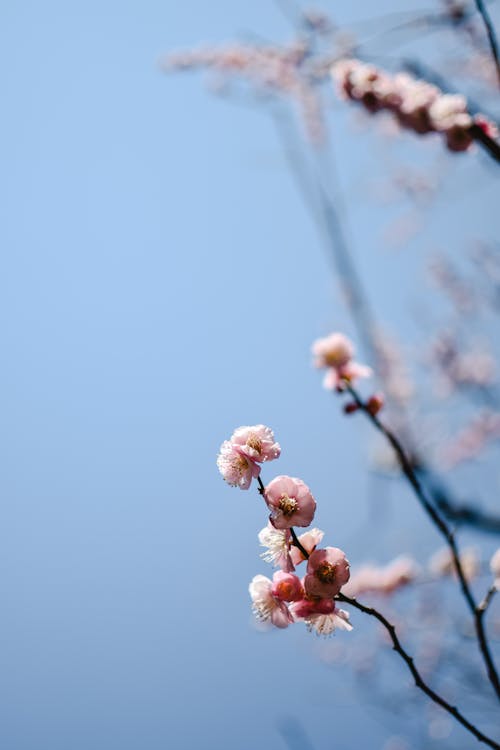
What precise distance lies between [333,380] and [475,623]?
1333mm

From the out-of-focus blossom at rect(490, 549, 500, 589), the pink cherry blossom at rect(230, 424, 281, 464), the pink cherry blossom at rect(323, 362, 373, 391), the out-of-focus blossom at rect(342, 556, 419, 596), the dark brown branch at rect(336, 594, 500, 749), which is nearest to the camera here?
the dark brown branch at rect(336, 594, 500, 749)

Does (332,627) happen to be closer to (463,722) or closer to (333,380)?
(463,722)

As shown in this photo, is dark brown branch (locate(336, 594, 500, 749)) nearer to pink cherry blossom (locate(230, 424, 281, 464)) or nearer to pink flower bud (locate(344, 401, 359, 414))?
pink cherry blossom (locate(230, 424, 281, 464))

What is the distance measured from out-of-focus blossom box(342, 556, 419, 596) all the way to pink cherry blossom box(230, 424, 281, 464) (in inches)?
125

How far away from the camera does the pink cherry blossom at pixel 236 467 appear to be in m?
1.58

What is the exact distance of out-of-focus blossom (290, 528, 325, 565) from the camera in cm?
159

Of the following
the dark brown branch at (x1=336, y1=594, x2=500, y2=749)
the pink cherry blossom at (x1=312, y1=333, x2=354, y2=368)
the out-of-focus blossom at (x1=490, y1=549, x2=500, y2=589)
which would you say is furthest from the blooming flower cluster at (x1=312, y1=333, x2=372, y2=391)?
the dark brown branch at (x1=336, y1=594, x2=500, y2=749)

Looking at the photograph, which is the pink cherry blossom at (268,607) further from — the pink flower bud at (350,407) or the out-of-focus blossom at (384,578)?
the out-of-focus blossom at (384,578)

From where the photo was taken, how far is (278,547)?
158cm

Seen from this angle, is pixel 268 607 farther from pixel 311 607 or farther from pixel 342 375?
pixel 342 375

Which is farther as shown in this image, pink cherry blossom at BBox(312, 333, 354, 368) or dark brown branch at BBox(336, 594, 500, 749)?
pink cherry blossom at BBox(312, 333, 354, 368)

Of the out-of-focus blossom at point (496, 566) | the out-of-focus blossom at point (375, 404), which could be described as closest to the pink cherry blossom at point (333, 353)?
the out-of-focus blossom at point (375, 404)

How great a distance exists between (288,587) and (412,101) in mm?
2926

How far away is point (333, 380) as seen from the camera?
2.76 m
